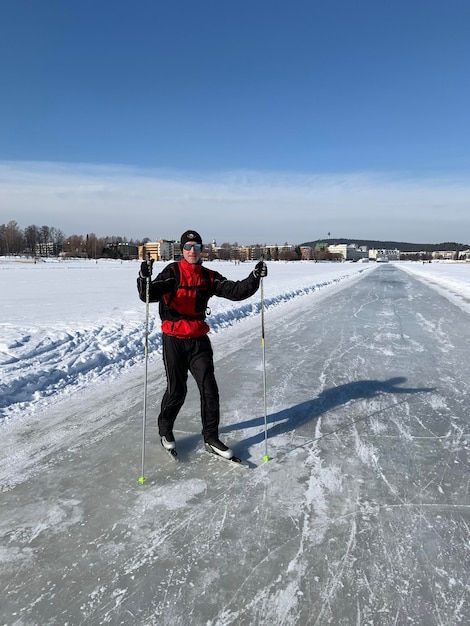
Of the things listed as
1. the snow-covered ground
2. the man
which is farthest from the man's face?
the snow-covered ground

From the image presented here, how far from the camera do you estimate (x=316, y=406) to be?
4855mm

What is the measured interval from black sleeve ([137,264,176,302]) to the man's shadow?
5.07 ft

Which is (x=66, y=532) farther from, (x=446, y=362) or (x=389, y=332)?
(x=389, y=332)

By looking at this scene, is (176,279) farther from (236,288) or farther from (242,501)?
(242,501)

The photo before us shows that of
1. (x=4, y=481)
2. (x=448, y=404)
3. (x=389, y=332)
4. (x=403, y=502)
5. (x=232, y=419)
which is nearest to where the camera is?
(x=403, y=502)

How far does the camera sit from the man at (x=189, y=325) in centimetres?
350

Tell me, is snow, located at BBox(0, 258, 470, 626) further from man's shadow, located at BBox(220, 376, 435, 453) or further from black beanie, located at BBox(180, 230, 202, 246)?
black beanie, located at BBox(180, 230, 202, 246)

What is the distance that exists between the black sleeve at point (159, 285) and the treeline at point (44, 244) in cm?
13293

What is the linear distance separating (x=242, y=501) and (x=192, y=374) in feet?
3.59

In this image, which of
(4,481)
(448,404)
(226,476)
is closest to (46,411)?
(4,481)

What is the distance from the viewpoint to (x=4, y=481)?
3.20m

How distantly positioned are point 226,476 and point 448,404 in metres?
3.02

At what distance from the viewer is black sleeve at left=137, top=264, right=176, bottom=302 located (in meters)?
3.37

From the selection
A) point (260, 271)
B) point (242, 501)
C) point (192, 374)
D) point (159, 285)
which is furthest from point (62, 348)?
point (242, 501)
